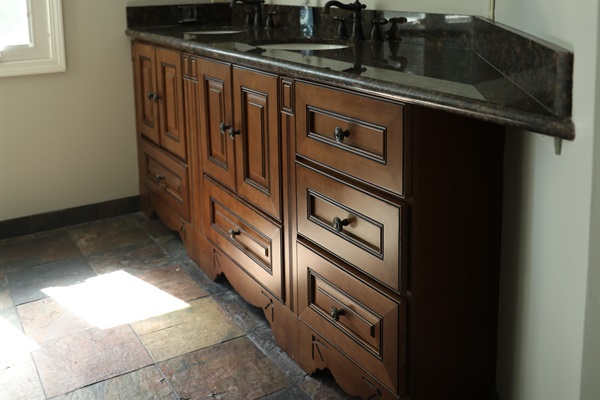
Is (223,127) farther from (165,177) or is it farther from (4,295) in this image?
(4,295)

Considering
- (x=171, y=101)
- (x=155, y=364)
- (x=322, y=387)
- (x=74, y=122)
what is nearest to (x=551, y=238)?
(x=322, y=387)

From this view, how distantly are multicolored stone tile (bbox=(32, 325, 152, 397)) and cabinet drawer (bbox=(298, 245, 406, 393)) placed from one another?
1.93 ft

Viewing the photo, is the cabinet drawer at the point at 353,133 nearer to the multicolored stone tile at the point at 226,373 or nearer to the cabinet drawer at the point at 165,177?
the multicolored stone tile at the point at 226,373

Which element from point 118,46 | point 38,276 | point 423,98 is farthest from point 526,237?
point 118,46

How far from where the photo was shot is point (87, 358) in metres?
2.38

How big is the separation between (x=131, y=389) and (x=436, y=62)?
4.12 ft

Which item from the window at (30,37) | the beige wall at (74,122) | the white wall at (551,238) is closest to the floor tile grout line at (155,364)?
the white wall at (551,238)

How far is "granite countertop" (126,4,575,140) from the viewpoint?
1.36 m

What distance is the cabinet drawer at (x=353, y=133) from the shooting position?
170 cm

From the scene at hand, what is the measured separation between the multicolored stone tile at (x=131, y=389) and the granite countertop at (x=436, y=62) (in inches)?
37.8

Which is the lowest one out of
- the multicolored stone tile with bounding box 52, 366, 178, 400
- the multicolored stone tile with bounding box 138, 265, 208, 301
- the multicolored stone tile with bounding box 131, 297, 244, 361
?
the multicolored stone tile with bounding box 52, 366, 178, 400

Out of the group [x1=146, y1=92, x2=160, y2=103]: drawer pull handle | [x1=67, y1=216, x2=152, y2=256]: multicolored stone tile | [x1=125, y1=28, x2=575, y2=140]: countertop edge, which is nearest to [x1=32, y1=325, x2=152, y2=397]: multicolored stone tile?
[x1=67, y1=216, x2=152, y2=256]: multicolored stone tile

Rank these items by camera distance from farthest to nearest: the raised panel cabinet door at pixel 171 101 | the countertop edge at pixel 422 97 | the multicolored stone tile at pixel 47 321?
1. the raised panel cabinet door at pixel 171 101
2. the multicolored stone tile at pixel 47 321
3. the countertop edge at pixel 422 97

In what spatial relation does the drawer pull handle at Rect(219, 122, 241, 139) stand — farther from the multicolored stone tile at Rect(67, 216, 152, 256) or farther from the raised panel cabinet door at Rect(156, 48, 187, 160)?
the multicolored stone tile at Rect(67, 216, 152, 256)
